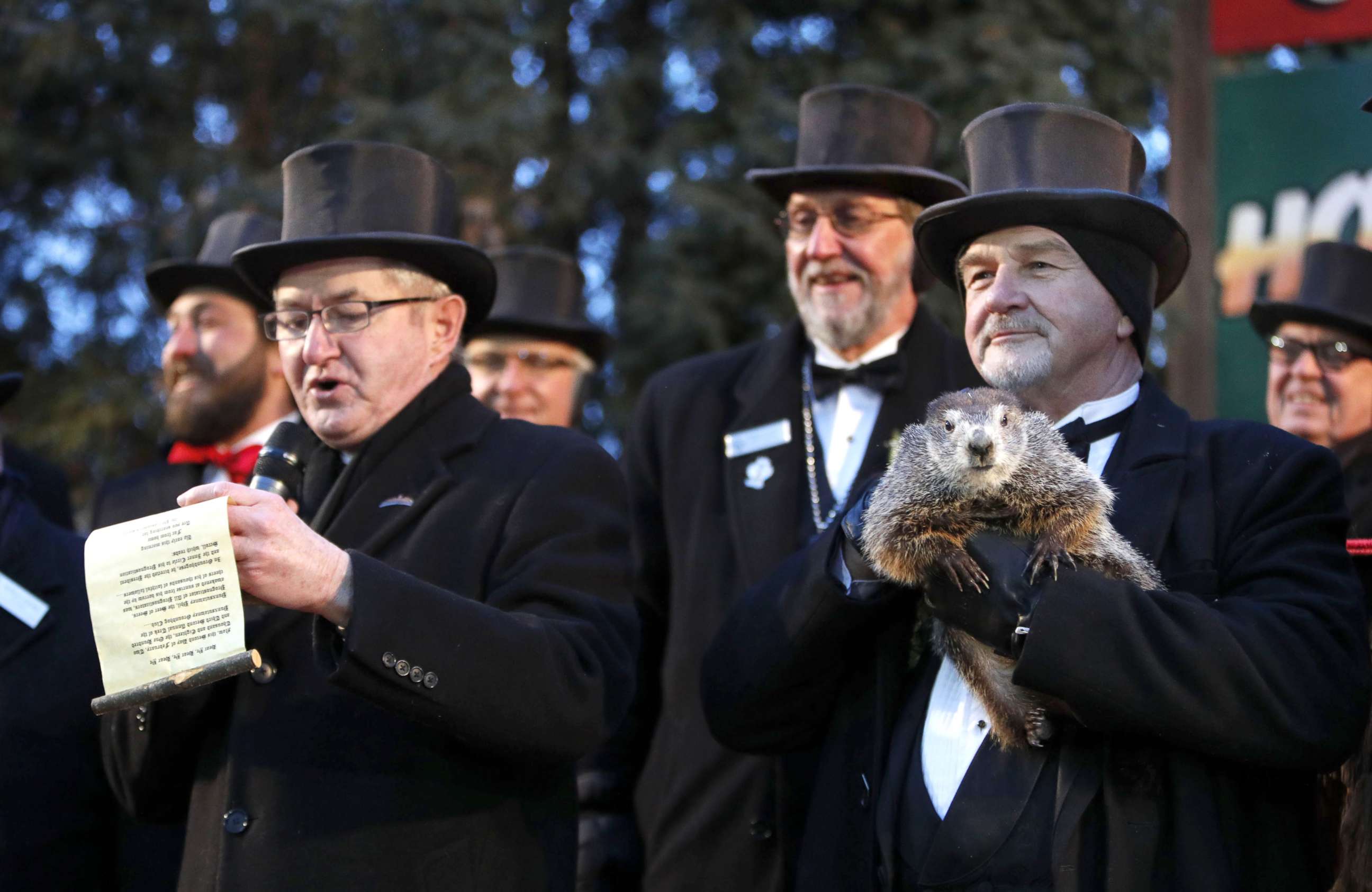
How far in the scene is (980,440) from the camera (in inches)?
116

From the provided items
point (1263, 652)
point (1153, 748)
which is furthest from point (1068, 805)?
point (1263, 652)

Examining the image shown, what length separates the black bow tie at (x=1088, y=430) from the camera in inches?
130

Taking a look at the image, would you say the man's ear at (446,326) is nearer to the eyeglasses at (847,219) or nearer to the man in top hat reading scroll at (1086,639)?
the man in top hat reading scroll at (1086,639)

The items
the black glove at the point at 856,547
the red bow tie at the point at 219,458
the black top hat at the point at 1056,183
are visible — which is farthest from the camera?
the red bow tie at the point at 219,458

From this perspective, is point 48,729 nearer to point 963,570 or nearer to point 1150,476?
point 963,570

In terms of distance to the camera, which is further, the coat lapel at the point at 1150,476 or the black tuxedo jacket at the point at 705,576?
the black tuxedo jacket at the point at 705,576

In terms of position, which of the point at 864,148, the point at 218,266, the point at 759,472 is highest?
the point at 864,148

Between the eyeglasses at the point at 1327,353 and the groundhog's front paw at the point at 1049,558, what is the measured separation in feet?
8.00

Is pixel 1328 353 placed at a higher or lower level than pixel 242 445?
higher

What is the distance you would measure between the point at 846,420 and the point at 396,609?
6.66ft

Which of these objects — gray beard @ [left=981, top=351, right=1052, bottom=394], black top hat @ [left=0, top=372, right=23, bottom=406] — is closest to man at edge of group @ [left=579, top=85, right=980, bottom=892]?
gray beard @ [left=981, top=351, right=1052, bottom=394]

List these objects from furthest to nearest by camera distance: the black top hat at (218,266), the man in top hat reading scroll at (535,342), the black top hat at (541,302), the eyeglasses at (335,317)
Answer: the black top hat at (541,302) < the man in top hat reading scroll at (535,342) < the black top hat at (218,266) < the eyeglasses at (335,317)

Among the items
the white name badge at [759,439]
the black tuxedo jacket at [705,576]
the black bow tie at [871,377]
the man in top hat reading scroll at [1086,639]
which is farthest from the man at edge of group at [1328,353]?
the white name badge at [759,439]

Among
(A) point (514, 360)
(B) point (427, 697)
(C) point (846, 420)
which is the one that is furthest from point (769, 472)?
(A) point (514, 360)
